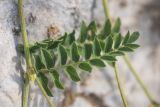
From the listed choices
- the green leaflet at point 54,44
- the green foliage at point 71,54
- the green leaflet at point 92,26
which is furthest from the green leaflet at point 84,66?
the green leaflet at point 92,26

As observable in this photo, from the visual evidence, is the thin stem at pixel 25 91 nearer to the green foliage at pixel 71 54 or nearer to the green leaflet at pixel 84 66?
the green foliage at pixel 71 54

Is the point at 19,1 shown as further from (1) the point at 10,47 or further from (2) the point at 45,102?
(2) the point at 45,102

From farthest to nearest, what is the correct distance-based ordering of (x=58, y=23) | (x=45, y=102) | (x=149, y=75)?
(x=149, y=75) < (x=58, y=23) < (x=45, y=102)

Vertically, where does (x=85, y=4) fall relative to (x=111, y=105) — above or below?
above

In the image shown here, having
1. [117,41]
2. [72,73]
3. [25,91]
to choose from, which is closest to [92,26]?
[117,41]

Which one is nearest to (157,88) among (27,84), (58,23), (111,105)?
(111,105)

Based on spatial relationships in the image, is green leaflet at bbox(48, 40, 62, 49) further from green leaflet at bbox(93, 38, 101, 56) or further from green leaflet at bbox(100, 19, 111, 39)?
green leaflet at bbox(100, 19, 111, 39)

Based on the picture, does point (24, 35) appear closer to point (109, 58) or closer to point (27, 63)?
point (27, 63)

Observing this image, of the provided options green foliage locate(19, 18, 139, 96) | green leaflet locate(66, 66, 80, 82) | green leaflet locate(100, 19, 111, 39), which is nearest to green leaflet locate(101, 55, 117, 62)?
green foliage locate(19, 18, 139, 96)
